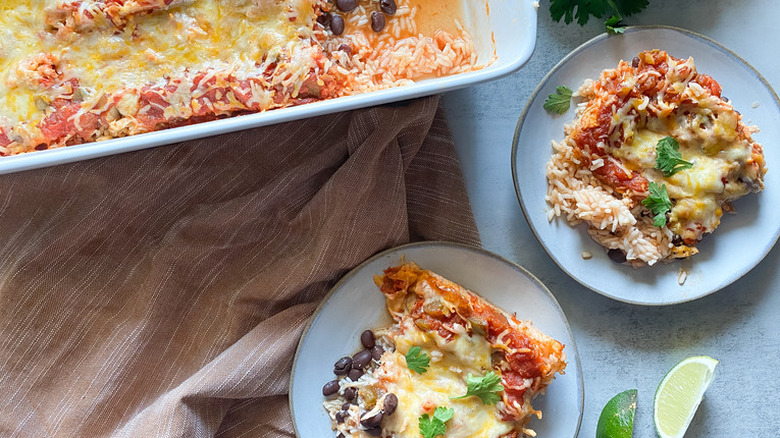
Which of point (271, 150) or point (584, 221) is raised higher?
point (271, 150)


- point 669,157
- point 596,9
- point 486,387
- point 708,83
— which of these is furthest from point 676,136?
point 486,387

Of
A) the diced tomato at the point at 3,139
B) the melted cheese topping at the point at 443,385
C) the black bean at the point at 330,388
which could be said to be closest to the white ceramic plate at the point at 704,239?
the melted cheese topping at the point at 443,385

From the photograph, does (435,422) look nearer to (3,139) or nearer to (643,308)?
(643,308)

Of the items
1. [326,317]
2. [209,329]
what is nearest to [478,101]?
[326,317]

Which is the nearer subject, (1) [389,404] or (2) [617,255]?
(1) [389,404]

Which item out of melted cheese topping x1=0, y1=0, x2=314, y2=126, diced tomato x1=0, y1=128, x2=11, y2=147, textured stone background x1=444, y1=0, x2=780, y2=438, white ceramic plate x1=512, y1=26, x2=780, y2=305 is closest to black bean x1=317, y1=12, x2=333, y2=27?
melted cheese topping x1=0, y1=0, x2=314, y2=126

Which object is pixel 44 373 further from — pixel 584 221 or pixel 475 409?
pixel 584 221

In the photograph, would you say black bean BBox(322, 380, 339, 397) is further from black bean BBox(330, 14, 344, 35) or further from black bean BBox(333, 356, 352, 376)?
black bean BBox(330, 14, 344, 35)
